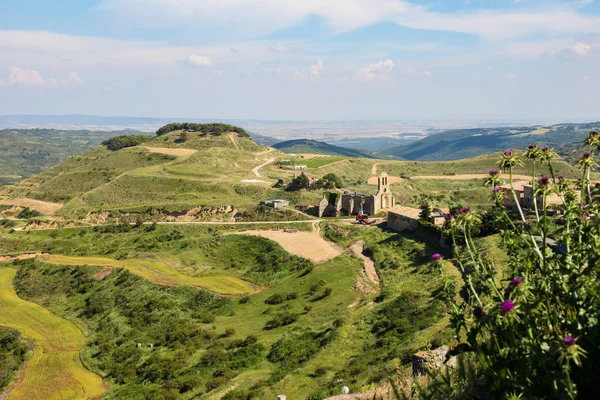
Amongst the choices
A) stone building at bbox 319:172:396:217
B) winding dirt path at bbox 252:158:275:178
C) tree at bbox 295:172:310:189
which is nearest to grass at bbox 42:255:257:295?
stone building at bbox 319:172:396:217

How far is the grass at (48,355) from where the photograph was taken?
107 feet

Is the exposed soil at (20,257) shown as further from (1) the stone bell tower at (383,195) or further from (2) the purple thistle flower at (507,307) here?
(2) the purple thistle flower at (507,307)

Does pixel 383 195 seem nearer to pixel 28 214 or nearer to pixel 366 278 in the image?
pixel 366 278

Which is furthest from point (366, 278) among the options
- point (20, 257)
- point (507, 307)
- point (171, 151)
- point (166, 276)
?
point (171, 151)

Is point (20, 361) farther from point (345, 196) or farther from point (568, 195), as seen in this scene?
point (345, 196)

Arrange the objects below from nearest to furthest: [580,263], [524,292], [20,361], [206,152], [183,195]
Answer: [524,292], [580,263], [20,361], [183,195], [206,152]

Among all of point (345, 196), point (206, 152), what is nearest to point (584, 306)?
point (345, 196)

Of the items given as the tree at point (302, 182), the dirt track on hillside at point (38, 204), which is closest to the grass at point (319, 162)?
the tree at point (302, 182)

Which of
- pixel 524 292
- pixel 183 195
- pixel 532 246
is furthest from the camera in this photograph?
pixel 183 195

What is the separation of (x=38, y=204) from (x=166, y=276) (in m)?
62.9

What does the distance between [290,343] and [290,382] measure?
23.0 feet

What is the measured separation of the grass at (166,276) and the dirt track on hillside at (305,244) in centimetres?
770

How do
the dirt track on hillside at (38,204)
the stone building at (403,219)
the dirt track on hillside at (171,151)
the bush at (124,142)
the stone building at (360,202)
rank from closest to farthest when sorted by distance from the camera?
the stone building at (403,219), the stone building at (360,202), the dirt track on hillside at (38,204), the dirt track on hillside at (171,151), the bush at (124,142)

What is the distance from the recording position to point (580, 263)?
8133mm
